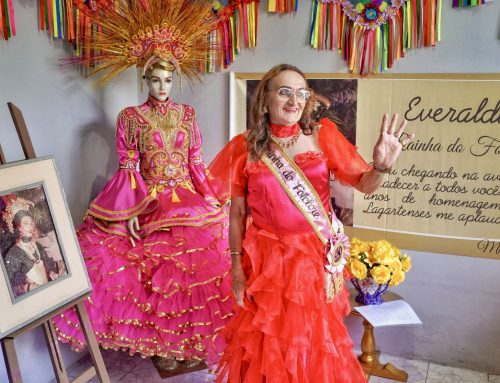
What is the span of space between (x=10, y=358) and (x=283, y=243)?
0.92m

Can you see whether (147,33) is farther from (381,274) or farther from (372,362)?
(372,362)

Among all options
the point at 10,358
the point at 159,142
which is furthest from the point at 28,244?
the point at 159,142

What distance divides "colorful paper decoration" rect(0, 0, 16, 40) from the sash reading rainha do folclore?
1246 millimetres

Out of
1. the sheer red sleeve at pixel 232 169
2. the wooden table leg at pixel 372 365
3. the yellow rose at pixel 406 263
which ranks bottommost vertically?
the wooden table leg at pixel 372 365

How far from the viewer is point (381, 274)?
7.34 feet

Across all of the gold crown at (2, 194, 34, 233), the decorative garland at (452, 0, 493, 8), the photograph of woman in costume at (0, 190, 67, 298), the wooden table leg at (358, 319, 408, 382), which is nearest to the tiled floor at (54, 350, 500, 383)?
the wooden table leg at (358, 319, 408, 382)

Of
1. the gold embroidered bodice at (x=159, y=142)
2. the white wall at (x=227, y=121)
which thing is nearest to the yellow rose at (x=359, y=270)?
the white wall at (x=227, y=121)

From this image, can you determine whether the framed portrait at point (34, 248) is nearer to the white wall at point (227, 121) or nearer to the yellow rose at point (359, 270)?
the white wall at point (227, 121)

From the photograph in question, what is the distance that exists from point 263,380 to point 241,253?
0.45 m

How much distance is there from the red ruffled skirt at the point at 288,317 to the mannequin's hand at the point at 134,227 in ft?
2.40

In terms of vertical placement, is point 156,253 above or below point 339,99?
below

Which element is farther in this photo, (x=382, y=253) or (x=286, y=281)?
(x=382, y=253)

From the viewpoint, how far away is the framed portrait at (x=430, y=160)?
2.27 m

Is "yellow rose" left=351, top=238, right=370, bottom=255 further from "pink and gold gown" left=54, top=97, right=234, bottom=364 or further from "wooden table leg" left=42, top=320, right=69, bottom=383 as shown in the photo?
"wooden table leg" left=42, top=320, right=69, bottom=383
